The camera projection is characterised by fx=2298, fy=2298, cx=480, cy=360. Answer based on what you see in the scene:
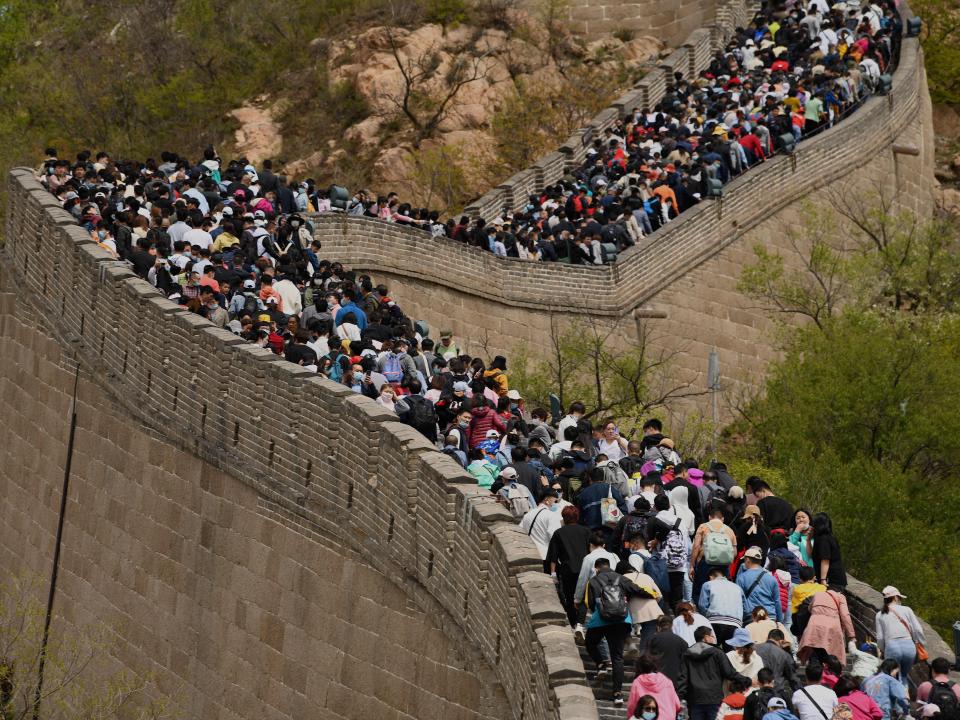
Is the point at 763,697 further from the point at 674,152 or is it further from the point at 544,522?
the point at 674,152

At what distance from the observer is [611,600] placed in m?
17.4

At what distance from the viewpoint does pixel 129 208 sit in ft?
91.9

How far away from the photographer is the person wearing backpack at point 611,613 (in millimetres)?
17391

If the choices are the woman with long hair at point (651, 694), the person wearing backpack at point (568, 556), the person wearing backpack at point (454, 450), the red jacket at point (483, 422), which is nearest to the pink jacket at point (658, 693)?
the woman with long hair at point (651, 694)

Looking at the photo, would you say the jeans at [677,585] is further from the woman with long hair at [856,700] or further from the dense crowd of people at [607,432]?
the woman with long hair at [856,700]

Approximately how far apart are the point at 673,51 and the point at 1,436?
899 inches

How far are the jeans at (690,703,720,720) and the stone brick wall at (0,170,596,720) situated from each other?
112cm

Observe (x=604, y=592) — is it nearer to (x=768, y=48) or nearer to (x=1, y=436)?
(x=1, y=436)

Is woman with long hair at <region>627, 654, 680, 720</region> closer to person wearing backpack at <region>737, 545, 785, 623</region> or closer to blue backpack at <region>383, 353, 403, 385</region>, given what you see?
person wearing backpack at <region>737, 545, 785, 623</region>

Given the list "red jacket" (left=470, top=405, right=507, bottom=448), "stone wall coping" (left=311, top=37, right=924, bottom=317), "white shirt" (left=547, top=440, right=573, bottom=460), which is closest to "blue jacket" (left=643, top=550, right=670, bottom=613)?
"white shirt" (left=547, top=440, right=573, bottom=460)

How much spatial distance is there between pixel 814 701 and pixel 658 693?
1.20 metres

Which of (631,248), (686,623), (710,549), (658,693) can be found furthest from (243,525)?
(631,248)

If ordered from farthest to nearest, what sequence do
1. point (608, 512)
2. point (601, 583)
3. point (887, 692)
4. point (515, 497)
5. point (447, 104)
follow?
point (447, 104), point (515, 497), point (608, 512), point (601, 583), point (887, 692)

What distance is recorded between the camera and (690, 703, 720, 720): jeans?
648 inches
